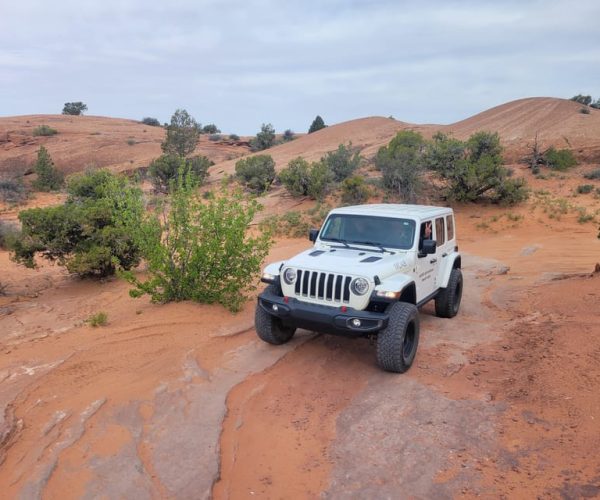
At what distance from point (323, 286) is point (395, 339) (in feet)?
3.07

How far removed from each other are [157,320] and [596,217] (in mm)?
15268

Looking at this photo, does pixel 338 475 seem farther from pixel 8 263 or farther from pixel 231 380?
pixel 8 263

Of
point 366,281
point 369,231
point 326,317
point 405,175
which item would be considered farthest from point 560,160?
point 326,317

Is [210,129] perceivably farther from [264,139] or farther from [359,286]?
[359,286]

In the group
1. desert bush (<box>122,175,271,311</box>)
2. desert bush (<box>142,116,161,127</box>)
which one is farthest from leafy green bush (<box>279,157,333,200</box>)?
desert bush (<box>142,116,161,127</box>)

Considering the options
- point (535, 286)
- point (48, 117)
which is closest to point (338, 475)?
point (535, 286)

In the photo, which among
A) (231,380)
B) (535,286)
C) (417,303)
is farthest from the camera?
(535,286)

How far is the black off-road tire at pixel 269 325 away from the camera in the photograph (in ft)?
19.7

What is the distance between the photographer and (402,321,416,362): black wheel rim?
5.54 meters

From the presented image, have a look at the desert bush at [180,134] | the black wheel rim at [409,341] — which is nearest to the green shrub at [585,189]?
the black wheel rim at [409,341]

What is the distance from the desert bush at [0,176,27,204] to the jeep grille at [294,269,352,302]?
2453 centimetres

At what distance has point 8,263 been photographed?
1339cm

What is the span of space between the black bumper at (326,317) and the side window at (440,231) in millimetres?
2190

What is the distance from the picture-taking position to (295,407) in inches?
189
